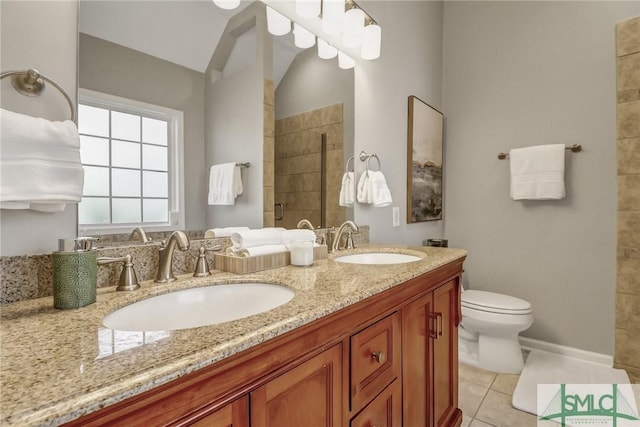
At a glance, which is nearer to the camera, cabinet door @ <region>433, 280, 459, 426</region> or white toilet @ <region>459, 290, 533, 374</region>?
cabinet door @ <region>433, 280, 459, 426</region>

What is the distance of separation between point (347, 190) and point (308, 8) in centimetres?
89

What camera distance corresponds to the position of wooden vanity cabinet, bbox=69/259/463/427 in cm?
49

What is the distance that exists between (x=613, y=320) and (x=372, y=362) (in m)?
2.08

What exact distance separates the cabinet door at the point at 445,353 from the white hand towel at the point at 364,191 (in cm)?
63

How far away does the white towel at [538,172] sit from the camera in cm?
214

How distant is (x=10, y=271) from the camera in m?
0.71

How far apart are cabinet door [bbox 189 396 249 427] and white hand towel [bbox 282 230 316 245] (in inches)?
27.9

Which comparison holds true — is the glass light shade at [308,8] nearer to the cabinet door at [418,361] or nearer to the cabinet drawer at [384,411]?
the cabinet door at [418,361]

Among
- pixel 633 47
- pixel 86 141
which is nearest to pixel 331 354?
pixel 86 141

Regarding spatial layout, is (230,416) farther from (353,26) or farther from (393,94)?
(393,94)

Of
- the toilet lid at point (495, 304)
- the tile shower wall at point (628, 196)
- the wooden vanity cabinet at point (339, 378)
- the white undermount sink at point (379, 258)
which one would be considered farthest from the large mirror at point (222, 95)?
the tile shower wall at point (628, 196)

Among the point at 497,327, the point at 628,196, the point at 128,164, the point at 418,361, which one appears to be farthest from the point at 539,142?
the point at 128,164

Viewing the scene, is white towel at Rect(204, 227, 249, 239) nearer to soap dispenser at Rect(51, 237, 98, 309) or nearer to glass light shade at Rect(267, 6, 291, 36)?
soap dispenser at Rect(51, 237, 98, 309)

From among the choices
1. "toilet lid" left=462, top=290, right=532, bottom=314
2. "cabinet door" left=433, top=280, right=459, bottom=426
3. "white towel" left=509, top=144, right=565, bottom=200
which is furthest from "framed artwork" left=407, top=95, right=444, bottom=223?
"cabinet door" left=433, top=280, right=459, bottom=426
